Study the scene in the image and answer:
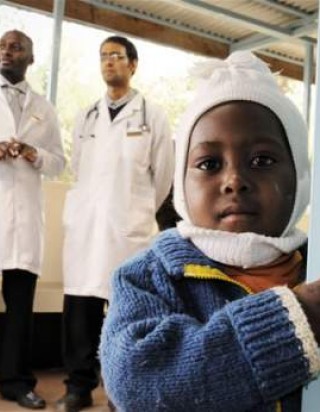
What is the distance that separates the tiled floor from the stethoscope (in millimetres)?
1227

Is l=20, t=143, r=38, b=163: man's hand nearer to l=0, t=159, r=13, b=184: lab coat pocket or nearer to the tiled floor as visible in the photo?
l=0, t=159, r=13, b=184: lab coat pocket

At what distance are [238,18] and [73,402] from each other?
8.39ft

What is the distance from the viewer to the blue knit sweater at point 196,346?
0.52 metres

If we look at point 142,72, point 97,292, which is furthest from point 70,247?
point 142,72

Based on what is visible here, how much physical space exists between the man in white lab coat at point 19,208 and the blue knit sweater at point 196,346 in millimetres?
2277

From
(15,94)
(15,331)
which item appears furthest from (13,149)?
(15,331)

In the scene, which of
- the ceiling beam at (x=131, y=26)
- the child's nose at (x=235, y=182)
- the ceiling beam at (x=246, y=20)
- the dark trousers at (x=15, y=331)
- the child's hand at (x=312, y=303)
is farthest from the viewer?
the ceiling beam at (x=131, y=26)

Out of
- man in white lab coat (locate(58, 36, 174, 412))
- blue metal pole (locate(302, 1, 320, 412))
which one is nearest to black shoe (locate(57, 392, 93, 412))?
man in white lab coat (locate(58, 36, 174, 412))

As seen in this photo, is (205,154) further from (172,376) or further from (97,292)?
(97,292)

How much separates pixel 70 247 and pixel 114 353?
7.78 ft

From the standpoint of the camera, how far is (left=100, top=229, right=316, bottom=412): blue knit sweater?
0.52 metres

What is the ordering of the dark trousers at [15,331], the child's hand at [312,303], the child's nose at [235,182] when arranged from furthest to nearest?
the dark trousers at [15,331] < the child's nose at [235,182] < the child's hand at [312,303]

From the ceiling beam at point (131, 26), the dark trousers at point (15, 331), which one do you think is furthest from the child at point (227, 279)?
the ceiling beam at point (131, 26)

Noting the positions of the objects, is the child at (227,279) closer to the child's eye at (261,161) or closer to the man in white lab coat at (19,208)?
the child's eye at (261,161)
